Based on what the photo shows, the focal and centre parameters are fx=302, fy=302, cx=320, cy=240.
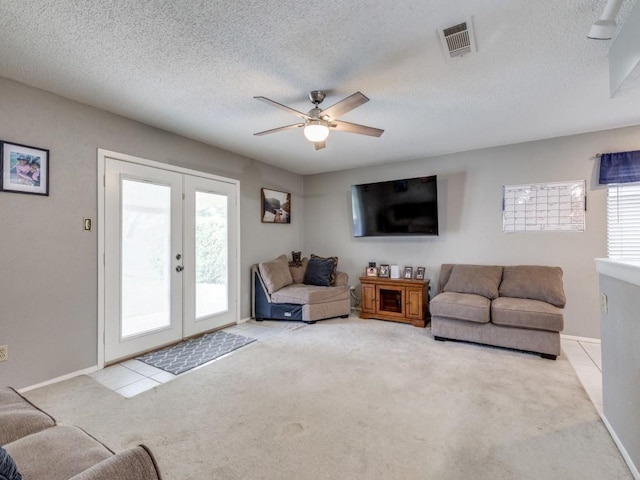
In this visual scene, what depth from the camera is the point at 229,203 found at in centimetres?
433

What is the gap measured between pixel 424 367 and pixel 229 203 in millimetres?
3224

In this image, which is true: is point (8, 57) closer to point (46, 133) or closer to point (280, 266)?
point (46, 133)

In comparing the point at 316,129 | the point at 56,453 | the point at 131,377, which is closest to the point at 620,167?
the point at 316,129

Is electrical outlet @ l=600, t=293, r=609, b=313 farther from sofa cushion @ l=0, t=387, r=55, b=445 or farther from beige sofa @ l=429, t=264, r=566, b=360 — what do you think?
sofa cushion @ l=0, t=387, r=55, b=445

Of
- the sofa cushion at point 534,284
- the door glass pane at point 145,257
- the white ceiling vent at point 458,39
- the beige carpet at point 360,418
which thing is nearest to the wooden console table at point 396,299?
the sofa cushion at point 534,284

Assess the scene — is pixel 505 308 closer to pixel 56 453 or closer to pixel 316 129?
pixel 316 129

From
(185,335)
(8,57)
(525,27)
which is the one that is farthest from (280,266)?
(525,27)

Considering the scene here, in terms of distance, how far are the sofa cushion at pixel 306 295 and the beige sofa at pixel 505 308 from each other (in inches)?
58.6

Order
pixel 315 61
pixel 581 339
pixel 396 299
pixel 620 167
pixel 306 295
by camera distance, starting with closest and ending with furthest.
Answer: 1. pixel 315 61
2. pixel 620 167
3. pixel 581 339
4. pixel 306 295
5. pixel 396 299

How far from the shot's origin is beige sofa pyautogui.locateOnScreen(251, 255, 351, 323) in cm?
441

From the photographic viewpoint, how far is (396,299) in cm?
466

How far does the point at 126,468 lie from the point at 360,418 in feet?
5.20

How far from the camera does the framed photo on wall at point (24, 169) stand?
2.38 metres

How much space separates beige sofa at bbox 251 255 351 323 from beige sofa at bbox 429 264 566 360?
150cm
